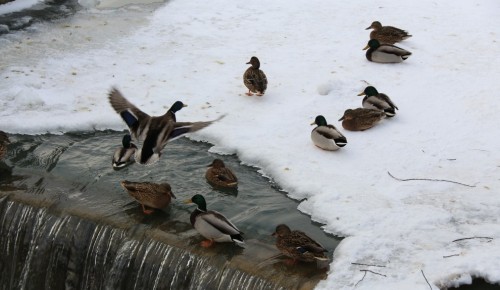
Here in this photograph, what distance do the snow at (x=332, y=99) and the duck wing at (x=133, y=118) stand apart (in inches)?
37.0

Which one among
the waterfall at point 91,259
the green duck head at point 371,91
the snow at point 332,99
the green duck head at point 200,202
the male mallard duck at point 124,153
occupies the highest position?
the green duck head at point 200,202

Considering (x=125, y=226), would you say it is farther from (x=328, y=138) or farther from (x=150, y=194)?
(x=328, y=138)

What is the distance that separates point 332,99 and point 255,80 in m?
1.00

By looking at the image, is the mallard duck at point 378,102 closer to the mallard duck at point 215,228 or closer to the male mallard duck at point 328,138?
the male mallard duck at point 328,138

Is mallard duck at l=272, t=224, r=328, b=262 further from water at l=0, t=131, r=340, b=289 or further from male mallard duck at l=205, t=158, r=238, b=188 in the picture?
male mallard duck at l=205, t=158, r=238, b=188

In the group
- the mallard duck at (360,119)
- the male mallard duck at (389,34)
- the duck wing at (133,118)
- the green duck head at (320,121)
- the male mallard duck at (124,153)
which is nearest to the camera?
the duck wing at (133,118)

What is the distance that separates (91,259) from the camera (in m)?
7.02

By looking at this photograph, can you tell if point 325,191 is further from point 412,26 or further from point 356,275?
point 412,26

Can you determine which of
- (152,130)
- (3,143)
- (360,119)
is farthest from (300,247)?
(3,143)

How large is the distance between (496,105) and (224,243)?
4.39 m

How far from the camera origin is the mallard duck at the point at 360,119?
8.63m

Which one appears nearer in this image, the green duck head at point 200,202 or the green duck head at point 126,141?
the green duck head at point 200,202

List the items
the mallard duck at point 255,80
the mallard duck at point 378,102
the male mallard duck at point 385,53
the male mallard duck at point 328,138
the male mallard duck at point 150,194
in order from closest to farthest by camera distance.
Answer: the male mallard duck at point 150,194, the male mallard duck at point 328,138, the mallard duck at point 378,102, the mallard duck at point 255,80, the male mallard duck at point 385,53

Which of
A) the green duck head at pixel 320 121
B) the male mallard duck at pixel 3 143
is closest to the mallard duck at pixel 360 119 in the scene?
the green duck head at pixel 320 121
